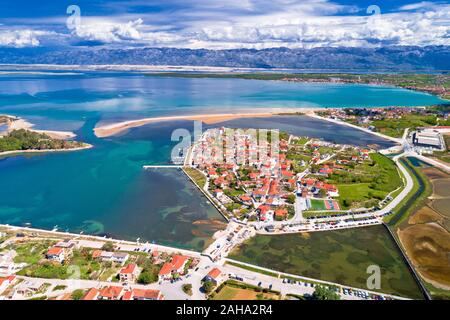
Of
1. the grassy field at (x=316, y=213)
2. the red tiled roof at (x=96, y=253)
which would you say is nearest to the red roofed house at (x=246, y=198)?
the grassy field at (x=316, y=213)

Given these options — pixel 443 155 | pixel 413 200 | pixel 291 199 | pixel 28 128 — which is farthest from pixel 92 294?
pixel 28 128

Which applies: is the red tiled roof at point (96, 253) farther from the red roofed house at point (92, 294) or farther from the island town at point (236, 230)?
the red roofed house at point (92, 294)

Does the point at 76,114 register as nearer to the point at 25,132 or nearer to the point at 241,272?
the point at 25,132

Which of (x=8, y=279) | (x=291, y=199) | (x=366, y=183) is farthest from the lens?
(x=366, y=183)

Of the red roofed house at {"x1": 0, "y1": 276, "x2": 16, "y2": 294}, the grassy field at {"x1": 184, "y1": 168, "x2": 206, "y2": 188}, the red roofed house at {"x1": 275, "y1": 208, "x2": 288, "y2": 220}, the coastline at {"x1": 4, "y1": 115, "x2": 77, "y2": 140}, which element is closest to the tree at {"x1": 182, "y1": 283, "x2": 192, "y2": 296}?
the red roofed house at {"x1": 0, "y1": 276, "x2": 16, "y2": 294}

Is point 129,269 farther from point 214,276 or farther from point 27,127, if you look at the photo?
point 27,127
